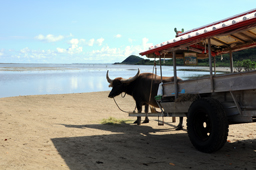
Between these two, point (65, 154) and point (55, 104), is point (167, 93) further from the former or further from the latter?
point (55, 104)

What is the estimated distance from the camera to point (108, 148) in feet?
19.4

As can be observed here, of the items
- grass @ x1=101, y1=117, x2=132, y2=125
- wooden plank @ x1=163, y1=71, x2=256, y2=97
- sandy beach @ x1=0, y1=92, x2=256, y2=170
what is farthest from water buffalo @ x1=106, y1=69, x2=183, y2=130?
wooden plank @ x1=163, y1=71, x2=256, y2=97

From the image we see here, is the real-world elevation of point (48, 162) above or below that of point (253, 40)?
below

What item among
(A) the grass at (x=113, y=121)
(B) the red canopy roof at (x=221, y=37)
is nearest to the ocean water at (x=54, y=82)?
(A) the grass at (x=113, y=121)

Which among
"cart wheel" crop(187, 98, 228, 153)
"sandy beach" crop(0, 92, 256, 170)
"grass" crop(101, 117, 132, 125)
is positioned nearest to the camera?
"sandy beach" crop(0, 92, 256, 170)

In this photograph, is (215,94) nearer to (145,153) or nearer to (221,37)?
(221,37)

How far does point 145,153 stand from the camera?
18.2ft

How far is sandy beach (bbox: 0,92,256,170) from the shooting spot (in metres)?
4.82

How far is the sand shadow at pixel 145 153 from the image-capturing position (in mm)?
4758

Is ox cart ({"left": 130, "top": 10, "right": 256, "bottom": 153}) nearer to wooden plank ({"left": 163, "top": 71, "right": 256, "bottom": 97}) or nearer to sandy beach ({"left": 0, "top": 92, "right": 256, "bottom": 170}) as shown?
wooden plank ({"left": 163, "top": 71, "right": 256, "bottom": 97})

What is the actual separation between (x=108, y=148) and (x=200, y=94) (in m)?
2.41

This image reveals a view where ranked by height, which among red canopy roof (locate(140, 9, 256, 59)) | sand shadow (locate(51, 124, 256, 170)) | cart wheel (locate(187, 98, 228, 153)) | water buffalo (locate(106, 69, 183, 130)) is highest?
red canopy roof (locate(140, 9, 256, 59))

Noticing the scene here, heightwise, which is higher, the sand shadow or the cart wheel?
the cart wheel

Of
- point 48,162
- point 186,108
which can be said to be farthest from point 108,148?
point 186,108
